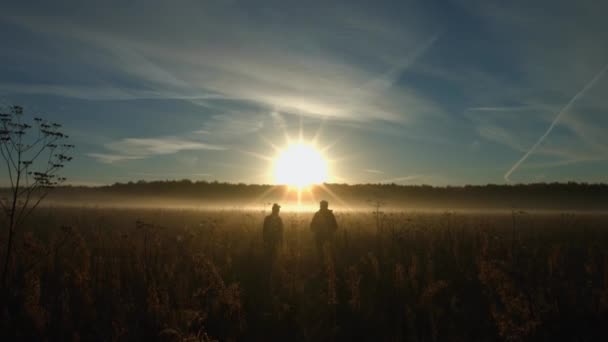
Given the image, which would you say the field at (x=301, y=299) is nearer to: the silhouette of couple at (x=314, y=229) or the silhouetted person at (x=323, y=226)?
the silhouette of couple at (x=314, y=229)

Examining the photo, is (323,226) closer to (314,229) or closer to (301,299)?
(314,229)

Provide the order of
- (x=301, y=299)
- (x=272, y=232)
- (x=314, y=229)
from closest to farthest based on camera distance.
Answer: (x=301, y=299) < (x=272, y=232) < (x=314, y=229)

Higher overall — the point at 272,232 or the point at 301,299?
the point at 272,232

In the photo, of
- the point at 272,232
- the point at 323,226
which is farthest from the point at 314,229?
the point at 272,232

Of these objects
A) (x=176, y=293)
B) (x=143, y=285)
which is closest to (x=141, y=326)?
(x=176, y=293)

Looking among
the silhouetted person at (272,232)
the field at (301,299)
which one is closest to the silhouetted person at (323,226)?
the silhouetted person at (272,232)

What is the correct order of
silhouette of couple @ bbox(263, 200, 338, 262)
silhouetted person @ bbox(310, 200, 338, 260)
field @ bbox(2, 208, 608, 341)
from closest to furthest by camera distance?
1. field @ bbox(2, 208, 608, 341)
2. silhouette of couple @ bbox(263, 200, 338, 262)
3. silhouetted person @ bbox(310, 200, 338, 260)

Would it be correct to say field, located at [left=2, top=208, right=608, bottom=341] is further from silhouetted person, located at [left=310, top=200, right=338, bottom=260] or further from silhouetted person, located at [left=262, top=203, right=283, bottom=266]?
silhouetted person, located at [left=310, top=200, right=338, bottom=260]

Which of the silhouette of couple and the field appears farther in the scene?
the silhouette of couple

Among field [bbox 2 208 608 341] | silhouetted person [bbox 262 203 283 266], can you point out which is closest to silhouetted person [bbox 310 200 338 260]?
silhouetted person [bbox 262 203 283 266]

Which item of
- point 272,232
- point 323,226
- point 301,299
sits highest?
point 323,226

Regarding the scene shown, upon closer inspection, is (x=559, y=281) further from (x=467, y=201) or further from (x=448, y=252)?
(x=467, y=201)

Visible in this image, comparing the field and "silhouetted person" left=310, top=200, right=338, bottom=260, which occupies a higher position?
"silhouetted person" left=310, top=200, right=338, bottom=260

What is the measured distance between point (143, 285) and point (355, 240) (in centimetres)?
698
